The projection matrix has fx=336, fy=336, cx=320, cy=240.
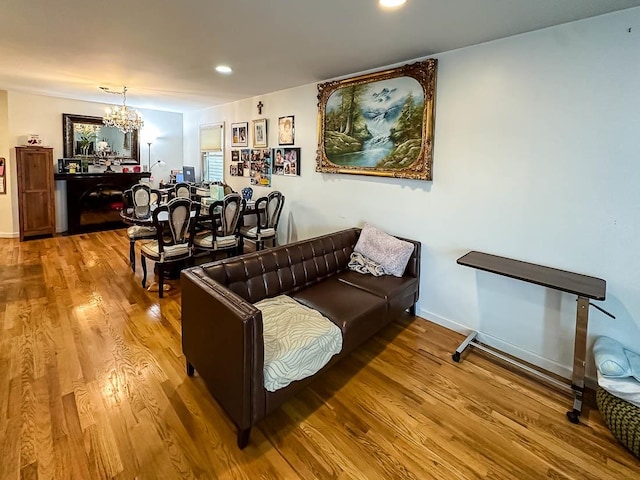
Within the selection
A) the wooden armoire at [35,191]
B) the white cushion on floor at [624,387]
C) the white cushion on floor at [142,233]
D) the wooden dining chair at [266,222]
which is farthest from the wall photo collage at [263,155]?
the white cushion on floor at [624,387]

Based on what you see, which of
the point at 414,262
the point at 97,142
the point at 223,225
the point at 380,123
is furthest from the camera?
the point at 97,142

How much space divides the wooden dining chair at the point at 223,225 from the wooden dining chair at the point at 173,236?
22cm

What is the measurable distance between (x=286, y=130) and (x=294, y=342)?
3.32 meters

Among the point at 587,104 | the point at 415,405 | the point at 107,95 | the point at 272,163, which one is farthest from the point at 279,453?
the point at 107,95

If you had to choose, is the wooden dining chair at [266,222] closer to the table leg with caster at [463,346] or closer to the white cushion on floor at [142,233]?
the white cushion on floor at [142,233]

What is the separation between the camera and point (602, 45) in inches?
84.9

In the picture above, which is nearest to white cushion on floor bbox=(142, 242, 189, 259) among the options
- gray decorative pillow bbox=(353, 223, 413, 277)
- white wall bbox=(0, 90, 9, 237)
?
gray decorative pillow bbox=(353, 223, 413, 277)

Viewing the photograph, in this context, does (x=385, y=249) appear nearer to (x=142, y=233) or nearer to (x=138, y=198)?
(x=142, y=233)

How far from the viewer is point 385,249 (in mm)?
3232

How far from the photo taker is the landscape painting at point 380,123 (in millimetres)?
3068

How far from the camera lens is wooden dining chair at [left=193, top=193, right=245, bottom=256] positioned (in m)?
3.97

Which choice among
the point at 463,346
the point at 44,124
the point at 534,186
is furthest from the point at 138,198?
the point at 534,186

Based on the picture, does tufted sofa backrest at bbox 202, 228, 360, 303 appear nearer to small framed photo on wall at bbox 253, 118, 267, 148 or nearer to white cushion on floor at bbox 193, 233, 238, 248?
white cushion on floor at bbox 193, 233, 238, 248

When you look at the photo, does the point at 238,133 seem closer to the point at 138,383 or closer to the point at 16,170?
the point at 16,170
